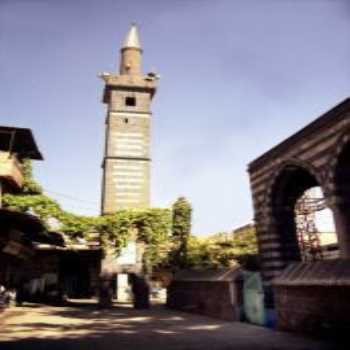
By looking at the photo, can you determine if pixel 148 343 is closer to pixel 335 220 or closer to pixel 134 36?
pixel 335 220

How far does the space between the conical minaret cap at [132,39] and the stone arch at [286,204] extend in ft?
77.4

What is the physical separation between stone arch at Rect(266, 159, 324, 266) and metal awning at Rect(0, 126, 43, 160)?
1357 cm

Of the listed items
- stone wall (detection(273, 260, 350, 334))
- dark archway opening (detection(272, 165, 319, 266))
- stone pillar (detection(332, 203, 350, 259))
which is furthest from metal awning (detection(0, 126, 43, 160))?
stone pillar (detection(332, 203, 350, 259))

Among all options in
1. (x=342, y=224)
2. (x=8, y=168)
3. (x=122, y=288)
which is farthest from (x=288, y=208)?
(x=122, y=288)

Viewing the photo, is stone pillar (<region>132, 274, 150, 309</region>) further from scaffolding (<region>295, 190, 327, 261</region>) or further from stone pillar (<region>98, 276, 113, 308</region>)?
scaffolding (<region>295, 190, 327, 261</region>)

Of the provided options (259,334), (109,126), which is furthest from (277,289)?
(109,126)

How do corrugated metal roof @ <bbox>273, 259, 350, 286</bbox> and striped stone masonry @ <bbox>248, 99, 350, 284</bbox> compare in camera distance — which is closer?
corrugated metal roof @ <bbox>273, 259, 350, 286</bbox>

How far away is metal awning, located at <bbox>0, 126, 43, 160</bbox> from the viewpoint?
65.5 ft

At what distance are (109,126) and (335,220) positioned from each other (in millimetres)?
20820

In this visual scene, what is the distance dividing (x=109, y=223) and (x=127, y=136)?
1052 centimetres

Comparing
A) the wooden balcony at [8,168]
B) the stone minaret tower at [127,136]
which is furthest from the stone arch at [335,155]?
the stone minaret tower at [127,136]

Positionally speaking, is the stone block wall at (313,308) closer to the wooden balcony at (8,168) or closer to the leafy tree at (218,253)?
the leafy tree at (218,253)

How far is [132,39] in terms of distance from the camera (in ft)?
114

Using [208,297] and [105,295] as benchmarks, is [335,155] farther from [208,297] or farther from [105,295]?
[105,295]
